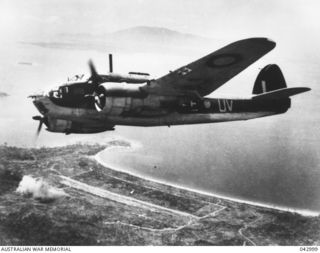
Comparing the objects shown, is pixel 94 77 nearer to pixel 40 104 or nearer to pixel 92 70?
pixel 92 70

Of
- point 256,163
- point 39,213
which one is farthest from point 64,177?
point 256,163

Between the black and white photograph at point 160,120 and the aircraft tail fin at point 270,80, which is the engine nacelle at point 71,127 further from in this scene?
the aircraft tail fin at point 270,80

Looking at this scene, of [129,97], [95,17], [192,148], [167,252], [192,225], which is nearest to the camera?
[129,97]

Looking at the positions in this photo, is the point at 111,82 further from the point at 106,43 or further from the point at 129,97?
the point at 106,43

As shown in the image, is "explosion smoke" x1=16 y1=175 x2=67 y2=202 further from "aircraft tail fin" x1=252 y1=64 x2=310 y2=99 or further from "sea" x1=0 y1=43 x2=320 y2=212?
"aircraft tail fin" x1=252 y1=64 x2=310 y2=99

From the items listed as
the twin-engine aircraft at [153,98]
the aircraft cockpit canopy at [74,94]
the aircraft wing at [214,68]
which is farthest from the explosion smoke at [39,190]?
the aircraft wing at [214,68]

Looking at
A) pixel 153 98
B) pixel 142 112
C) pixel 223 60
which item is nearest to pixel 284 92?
pixel 223 60
